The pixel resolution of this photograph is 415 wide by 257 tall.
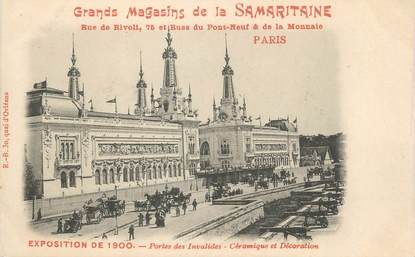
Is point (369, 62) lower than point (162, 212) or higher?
higher

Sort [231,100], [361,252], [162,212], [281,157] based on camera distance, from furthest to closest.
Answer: [281,157]
[231,100]
[162,212]
[361,252]

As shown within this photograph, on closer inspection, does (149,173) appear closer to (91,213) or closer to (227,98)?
(91,213)

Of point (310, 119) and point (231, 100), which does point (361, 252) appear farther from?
point (231, 100)

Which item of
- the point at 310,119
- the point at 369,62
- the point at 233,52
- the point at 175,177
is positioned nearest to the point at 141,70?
the point at 233,52

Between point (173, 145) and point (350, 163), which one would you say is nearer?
point (350, 163)

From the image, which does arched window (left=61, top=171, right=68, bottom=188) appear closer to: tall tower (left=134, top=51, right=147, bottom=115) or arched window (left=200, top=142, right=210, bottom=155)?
tall tower (left=134, top=51, right=147, bottom=115)

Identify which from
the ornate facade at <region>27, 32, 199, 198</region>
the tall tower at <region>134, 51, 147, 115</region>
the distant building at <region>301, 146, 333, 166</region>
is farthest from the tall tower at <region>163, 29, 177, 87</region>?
the distant building at <region>301, 146, 333, 166</region>
